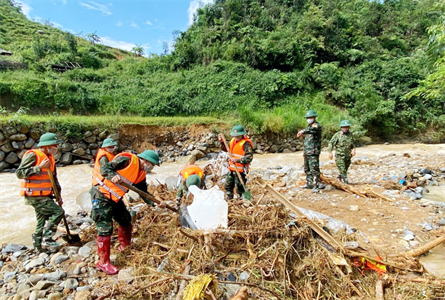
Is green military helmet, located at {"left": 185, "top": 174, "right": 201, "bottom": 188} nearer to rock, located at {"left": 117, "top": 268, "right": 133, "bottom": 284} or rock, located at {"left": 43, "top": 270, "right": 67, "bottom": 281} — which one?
rock, located at {"left": 117, "top": 268, "right": 133, "bottom": 284}

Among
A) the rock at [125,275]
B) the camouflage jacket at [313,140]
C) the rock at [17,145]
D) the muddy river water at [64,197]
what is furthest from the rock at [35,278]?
the rock at [17,145]

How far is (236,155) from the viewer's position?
4582 mm

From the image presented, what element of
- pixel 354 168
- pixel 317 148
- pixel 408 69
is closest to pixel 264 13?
pixel 408 69

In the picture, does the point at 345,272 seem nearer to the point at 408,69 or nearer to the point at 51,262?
the point at 51,262

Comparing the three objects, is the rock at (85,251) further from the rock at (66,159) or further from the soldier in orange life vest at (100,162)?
the rock at (66,159)

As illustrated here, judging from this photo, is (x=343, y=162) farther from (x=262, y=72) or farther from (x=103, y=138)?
(x=262, y=72)

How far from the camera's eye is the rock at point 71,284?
8.34 feet

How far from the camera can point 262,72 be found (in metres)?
18.9

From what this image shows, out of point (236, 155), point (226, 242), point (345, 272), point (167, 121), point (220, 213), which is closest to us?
point (345, 272)

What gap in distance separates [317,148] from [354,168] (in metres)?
3.33

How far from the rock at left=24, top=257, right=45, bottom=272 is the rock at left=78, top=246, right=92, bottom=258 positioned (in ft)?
1.38

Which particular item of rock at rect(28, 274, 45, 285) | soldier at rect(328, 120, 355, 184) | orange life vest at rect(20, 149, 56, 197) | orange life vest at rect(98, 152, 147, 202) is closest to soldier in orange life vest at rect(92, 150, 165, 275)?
orange life vest at rect(98, 152, 147, 202)

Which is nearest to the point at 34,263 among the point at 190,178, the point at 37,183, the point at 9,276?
the point at 9,276

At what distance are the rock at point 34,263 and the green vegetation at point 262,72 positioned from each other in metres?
9.96
